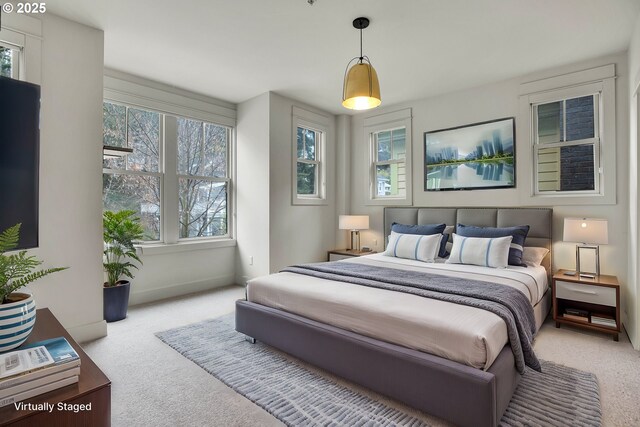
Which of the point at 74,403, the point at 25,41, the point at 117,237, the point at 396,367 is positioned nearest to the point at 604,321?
the point at 396,367

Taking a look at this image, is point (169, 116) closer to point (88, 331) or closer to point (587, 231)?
point (88, 331)

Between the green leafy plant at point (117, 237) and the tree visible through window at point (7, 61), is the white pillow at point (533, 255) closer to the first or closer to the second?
the green leafy plant at point (117, 237)

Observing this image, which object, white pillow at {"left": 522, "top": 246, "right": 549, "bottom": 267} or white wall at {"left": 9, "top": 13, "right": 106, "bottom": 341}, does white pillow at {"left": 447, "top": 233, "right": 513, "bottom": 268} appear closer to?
white pillow at {"left": 522, "top": 246, "right": 549, "bottom": 267}

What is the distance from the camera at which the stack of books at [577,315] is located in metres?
3.00

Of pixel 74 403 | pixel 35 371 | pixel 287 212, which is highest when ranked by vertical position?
pixel 287 212

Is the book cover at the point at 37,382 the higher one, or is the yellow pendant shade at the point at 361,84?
the yellow pendant shade at the point at 361,84

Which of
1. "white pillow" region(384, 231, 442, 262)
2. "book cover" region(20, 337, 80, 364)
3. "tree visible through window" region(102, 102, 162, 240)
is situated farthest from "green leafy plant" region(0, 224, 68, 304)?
"white pillow" region(384, 231, 442, 262)

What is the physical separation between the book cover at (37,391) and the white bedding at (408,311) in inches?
57.7

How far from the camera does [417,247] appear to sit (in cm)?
372

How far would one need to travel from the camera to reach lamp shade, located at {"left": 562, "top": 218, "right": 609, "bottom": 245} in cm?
301

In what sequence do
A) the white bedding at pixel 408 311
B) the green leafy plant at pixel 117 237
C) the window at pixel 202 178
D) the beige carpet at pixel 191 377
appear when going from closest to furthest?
1. the white bedding at pixel 408 311
2. the beige carpet at pixel 191 377
3. the green leafy plant at pixel 117 237
4. the window at pixel 202 178

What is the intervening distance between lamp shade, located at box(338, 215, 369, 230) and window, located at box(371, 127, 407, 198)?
0.55 meters

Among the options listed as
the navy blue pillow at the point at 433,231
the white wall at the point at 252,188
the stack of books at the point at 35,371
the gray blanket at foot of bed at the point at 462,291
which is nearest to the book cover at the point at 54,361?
the stack of books at the point at 35,371

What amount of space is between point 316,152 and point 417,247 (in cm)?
237
